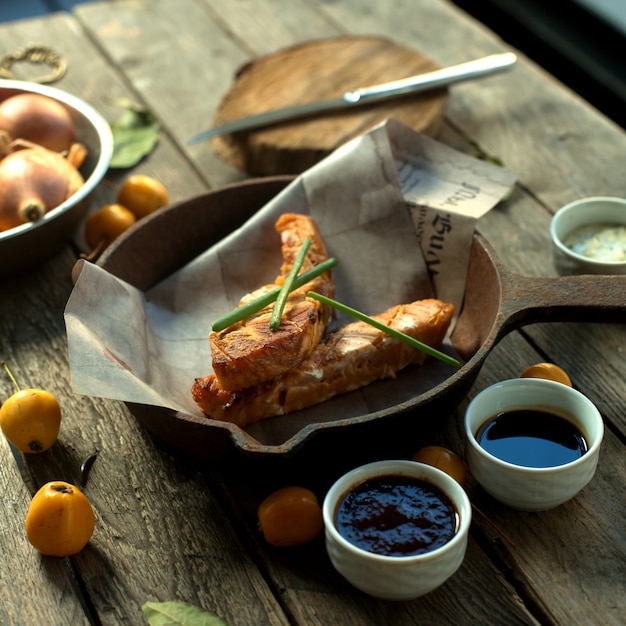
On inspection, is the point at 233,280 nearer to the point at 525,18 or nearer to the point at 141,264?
the point at 141,264

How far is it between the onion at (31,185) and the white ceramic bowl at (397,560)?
117cm

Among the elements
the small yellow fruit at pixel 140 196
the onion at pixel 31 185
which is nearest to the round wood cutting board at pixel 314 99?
the small yellow fruit at pixel 140 196

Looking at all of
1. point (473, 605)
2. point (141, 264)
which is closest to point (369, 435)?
point (473, 605)

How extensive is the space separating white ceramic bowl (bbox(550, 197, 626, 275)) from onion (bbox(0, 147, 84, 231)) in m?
1.27

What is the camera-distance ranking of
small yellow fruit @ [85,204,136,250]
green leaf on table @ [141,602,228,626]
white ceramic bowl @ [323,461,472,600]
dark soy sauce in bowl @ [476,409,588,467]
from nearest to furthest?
white ceramic bowl @ [323,461,472,600] < green leaf on table @ [141,602,228,626] < dark soy sauce in bowl @ [476,409,588,467] < small yellow fruit @ [85,204,136,250]

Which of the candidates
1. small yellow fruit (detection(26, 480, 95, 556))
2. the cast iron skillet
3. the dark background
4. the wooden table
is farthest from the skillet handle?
the dark background

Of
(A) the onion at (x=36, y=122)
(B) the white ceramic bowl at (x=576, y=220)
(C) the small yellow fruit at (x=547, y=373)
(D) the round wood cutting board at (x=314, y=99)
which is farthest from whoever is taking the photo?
(D) the round wood cutting board at (x=314, y=99)

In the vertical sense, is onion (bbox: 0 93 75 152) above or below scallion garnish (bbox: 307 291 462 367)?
above

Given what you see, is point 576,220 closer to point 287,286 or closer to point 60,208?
point 287,286

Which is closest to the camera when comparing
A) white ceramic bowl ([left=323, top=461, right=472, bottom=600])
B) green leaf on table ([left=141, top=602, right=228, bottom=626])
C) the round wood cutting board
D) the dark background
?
white ceramic bowl ([left=323, top=461, right=472, bottom=600])

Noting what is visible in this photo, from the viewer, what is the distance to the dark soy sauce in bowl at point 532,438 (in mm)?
1548

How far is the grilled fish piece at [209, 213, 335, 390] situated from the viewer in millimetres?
1670

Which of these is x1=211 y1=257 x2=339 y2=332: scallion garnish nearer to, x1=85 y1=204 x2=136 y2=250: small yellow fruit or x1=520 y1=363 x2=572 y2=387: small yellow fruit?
x1=520 y1=363 x2=572 y2=387: small yellow fruit

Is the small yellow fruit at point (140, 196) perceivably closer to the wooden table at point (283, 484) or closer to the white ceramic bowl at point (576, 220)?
the wooden table at point (283, 484)
